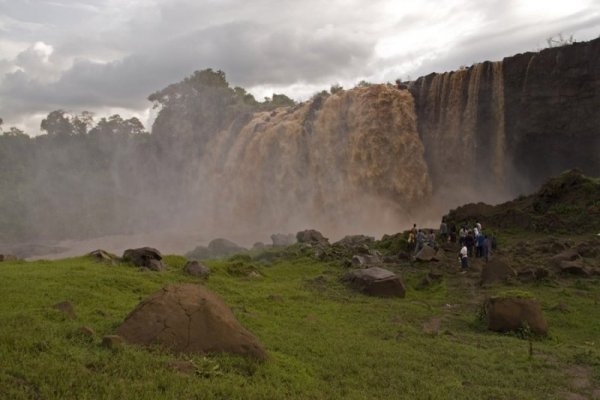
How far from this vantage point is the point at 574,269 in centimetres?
1545

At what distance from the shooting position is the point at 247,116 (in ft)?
154

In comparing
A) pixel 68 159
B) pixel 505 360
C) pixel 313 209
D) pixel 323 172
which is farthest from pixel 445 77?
pixel 68 159

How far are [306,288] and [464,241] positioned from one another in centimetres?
719

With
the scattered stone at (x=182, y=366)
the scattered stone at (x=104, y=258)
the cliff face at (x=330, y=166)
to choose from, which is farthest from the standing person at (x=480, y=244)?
the scattered stone at (x=182, y=366)

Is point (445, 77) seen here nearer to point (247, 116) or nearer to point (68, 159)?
point (247, 116)

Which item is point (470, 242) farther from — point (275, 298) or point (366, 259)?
point (275, 298)

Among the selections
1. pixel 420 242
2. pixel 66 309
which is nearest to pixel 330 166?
pixel 420 242

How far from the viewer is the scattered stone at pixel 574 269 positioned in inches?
602

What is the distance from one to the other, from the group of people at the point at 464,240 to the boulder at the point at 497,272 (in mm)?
1898

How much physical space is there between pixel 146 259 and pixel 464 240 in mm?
11871

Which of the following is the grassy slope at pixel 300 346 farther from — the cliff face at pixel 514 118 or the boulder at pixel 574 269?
the cliff face at pixel 514 118

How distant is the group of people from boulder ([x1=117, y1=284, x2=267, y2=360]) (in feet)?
40.1

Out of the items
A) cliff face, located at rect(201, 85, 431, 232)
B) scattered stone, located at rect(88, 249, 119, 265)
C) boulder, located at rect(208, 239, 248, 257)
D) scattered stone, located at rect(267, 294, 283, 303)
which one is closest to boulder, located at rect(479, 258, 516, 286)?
scattered stone, located at rect(267, 294, 283, 303)

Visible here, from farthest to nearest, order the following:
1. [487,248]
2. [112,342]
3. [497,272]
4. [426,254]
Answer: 1. [426,254]
2. [487,248]
3. [497,272]
4. [112,342]
